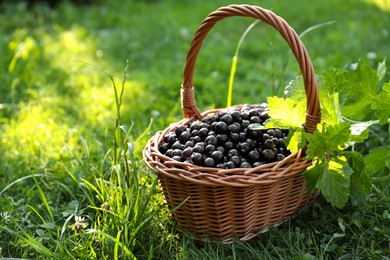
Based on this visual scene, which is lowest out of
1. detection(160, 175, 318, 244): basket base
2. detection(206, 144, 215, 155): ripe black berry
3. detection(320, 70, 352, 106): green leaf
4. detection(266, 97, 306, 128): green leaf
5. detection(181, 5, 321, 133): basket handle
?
detection(160, 175, 318, 244): basket base

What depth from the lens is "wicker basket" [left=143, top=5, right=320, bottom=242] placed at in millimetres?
2006

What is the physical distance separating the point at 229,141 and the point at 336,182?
1.49 feet

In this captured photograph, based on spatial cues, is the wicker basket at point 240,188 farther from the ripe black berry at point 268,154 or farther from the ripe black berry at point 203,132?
the ripe black berry at point 203,132

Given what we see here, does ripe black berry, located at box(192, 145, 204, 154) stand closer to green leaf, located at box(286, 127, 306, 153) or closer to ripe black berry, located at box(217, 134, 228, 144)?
ripe black berry, located at box(217, 134, 228, 144)

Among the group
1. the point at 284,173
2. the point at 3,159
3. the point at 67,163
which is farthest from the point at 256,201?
the point at 3,159

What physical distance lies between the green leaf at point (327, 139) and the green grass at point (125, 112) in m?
0.34

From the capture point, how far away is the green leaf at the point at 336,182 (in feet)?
6.73

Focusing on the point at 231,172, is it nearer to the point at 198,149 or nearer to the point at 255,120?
the point at 198,149

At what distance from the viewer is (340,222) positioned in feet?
7.21

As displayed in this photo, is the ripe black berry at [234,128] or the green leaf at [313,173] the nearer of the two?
the green leaf at [313,173]

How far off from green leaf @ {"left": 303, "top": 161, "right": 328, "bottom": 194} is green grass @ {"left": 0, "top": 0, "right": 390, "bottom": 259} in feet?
0.67

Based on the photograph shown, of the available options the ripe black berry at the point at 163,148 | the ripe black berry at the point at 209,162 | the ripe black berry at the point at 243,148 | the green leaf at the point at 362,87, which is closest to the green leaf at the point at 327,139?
the ripe black berry at the point at 243,148

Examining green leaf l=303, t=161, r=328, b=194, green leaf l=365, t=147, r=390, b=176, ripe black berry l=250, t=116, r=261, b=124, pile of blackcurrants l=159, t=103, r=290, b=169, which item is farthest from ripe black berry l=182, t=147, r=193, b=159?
green leaf l=365, t=147, r=390, b=176

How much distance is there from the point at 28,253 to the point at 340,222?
1271 millimetres
